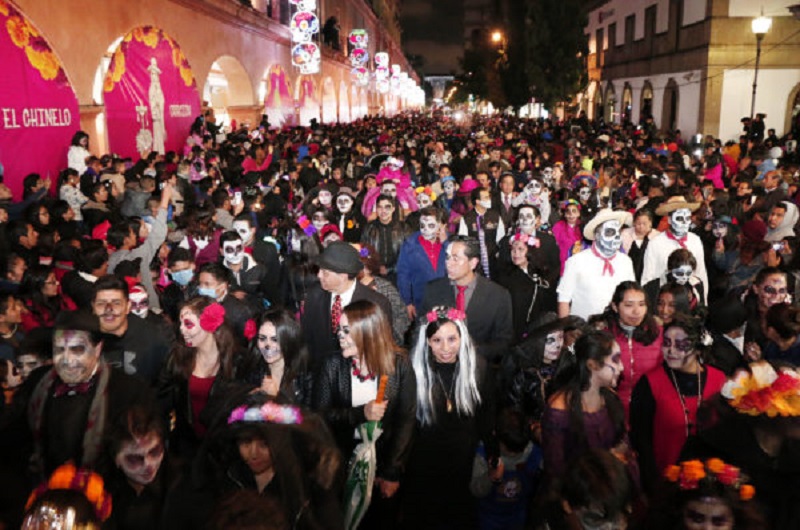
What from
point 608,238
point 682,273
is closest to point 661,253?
point 682,273

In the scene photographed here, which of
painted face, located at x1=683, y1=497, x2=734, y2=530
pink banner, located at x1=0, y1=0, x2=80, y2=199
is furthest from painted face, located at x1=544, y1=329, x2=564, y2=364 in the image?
pink banner, located at x1=0, y1=0, x2=80, y2=199

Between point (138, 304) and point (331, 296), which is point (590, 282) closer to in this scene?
point (331, 296)

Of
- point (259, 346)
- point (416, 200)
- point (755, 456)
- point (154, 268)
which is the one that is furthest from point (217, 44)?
point (755, 456)

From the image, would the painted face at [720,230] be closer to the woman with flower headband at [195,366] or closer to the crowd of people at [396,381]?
the crowd of people at [396,381]

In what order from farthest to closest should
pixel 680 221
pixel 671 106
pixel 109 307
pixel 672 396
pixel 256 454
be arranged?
pixel 671 106 → pixel 680 221 → pixel 109 307 → pixel 672 396 → pixel 256 454

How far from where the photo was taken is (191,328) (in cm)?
444

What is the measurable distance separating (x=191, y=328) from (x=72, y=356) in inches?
36.6

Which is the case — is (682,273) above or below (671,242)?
below

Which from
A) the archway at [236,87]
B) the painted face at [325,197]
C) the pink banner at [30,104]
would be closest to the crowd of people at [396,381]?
the painted face at [325,197]

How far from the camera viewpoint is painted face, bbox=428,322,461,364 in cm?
409

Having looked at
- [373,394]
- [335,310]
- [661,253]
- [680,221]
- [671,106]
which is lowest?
[373,394]

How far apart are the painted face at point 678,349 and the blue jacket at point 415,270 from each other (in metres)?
3.16

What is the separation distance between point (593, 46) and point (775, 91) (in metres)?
22.5

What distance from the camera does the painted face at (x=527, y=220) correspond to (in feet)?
23.9
